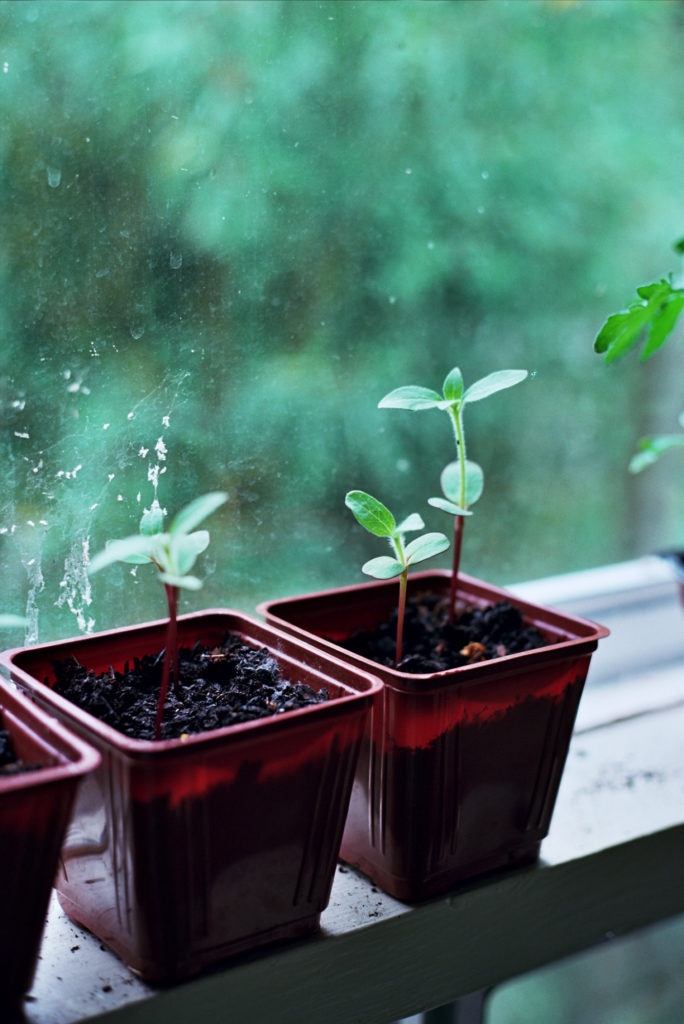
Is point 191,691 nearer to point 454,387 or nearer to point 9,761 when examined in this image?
point 9,761

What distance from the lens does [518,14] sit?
1.12 meters

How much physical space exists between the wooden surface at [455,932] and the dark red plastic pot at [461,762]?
33mm

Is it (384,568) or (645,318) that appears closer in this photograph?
Result: (384,568)

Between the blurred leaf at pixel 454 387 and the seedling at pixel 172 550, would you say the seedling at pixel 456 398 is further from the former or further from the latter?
the seedling at pixel 172 550

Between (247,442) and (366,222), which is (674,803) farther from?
(366,222)

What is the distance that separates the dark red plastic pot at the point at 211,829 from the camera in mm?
668

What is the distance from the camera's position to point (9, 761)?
0.68 m

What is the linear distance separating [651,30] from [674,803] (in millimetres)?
889

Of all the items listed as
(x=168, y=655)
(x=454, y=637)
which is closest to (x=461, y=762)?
(x=454, y=637)

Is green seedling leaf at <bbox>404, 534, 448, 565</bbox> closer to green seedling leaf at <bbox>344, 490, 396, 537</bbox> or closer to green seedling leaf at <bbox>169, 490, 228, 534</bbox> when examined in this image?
green seedling leaf at <bbox>344, 490, 396, 537</bbox>

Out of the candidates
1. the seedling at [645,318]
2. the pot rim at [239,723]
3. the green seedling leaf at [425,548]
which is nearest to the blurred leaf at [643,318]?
the seedling at [645,318]

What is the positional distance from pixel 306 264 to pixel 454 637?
0.40 meters

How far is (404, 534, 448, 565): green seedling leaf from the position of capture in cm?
81

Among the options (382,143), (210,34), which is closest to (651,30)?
(382,143)
